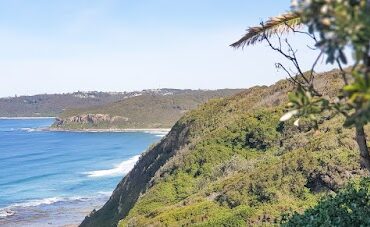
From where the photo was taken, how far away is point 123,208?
105ft

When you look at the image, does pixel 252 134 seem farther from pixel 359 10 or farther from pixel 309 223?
pixel 359 10

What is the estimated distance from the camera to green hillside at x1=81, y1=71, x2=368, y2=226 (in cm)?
1611

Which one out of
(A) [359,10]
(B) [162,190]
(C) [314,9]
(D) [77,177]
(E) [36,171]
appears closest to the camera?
(A) [359,10]

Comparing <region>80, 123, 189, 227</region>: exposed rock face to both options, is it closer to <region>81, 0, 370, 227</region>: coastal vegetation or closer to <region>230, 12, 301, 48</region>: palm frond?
<region>81, 0, 370, 227</region>: coastal vegetation

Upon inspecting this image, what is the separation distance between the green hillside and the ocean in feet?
69.3

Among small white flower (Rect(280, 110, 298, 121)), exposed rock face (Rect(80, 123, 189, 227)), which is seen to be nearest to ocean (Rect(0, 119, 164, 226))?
exposed rock face (Rect(80, 123, 189, 227))

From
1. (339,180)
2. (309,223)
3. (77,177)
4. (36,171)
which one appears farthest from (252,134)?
(36,171)

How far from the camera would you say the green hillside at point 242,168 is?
52.9 ft

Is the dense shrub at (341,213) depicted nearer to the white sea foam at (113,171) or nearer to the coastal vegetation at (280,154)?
the coastal vegetation at (280,154)

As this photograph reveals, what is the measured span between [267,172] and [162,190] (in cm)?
902

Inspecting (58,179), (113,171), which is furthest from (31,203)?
(113,171)

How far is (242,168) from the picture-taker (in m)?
23.1

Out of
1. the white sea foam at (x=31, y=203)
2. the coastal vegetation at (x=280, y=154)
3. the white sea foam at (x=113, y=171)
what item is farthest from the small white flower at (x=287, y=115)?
the white sea foam at (x=113, y=171)

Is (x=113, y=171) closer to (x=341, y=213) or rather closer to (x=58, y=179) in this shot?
(x=58, y=179)
